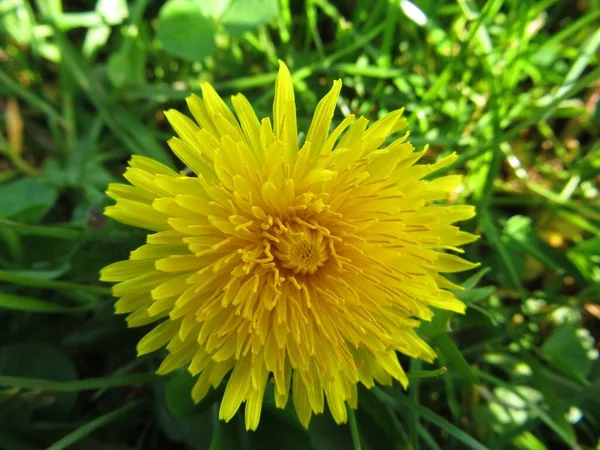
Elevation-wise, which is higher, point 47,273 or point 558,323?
point 47,273

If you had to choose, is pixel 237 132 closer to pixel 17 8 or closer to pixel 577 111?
pixel 17 8

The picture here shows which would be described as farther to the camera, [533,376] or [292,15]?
[292,15]

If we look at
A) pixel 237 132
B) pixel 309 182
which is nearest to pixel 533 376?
pixel 309 182

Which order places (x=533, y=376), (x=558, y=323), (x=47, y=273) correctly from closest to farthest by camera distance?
(x=47, y=273) → (x=533, y=376) → (x=558, y=323)

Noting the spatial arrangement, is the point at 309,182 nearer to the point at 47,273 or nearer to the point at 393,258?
the point at 393,258

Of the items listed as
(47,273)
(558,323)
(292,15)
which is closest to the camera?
(47,273)

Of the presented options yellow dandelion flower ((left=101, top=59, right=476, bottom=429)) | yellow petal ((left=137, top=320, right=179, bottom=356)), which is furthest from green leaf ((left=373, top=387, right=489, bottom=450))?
yellow petal ((left=137, top=320, right=179, bottom=356))

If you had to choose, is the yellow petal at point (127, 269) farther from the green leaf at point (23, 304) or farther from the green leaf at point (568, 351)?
the green leaf at point (568, 351)

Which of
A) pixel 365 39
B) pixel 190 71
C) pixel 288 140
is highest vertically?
pixel 190 71
